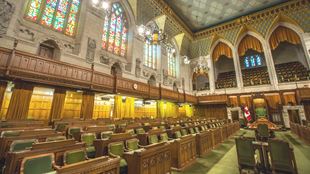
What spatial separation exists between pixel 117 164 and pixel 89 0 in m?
10.8

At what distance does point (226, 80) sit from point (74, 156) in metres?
20.3

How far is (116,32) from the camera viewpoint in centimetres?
1150

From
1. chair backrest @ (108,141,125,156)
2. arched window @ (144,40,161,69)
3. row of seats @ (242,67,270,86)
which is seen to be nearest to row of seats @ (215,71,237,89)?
row of seats @ (242,67,270,86)

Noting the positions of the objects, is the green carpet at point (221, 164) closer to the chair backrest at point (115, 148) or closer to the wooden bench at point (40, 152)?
the chair backrest at point (115, 148)

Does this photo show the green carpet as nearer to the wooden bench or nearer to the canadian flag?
the wooden bench

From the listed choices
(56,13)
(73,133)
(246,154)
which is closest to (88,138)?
(73,133)

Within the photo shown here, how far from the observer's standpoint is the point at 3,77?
5375mm

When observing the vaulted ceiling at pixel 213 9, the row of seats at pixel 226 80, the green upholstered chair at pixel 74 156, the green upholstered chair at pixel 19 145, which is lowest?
the green upholstered chair at pixel 74 156

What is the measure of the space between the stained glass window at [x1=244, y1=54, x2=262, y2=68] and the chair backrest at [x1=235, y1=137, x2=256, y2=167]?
67.3 ft

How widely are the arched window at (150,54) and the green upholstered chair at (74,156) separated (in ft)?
38.5

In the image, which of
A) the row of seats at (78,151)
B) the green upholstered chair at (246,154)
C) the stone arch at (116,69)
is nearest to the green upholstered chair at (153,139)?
the row of seats at (78,151)

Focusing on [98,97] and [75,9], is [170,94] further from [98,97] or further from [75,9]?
[75,9]

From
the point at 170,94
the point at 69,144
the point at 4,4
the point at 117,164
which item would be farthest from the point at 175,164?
the point at 170,94

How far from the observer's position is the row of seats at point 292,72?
14234 millimetres
